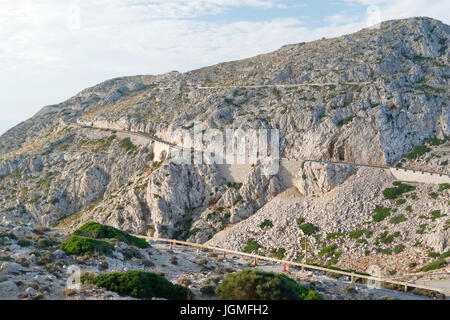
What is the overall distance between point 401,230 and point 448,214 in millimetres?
5244

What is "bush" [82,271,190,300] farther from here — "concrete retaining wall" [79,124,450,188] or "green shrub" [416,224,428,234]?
"concrete retaining wall" [79,124,450,188]

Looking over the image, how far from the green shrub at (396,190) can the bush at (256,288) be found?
124 ft

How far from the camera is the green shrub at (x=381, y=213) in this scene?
2037 inches

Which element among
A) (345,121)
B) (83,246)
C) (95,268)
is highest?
(345,121)

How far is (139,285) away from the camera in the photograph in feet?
68.6

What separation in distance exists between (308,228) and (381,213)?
30.3 ft

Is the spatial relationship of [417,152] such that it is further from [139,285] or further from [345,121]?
[139,285]

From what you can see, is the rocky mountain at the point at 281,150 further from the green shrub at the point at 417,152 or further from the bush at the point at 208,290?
the bush at the point at 208,290

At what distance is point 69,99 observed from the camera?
140500 mm

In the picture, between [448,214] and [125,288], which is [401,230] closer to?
[448,214]

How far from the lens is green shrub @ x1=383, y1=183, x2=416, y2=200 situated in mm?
54094

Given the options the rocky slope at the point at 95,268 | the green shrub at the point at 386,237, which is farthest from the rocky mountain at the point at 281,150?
the rocky slope at the point at 95,268

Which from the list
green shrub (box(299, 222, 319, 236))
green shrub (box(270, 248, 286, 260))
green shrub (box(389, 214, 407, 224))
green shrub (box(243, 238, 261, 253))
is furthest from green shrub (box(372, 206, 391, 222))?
green shrub (box(243, 238, 261, 253))

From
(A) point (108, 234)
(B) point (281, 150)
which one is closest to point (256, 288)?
(A) point (108, 234)
